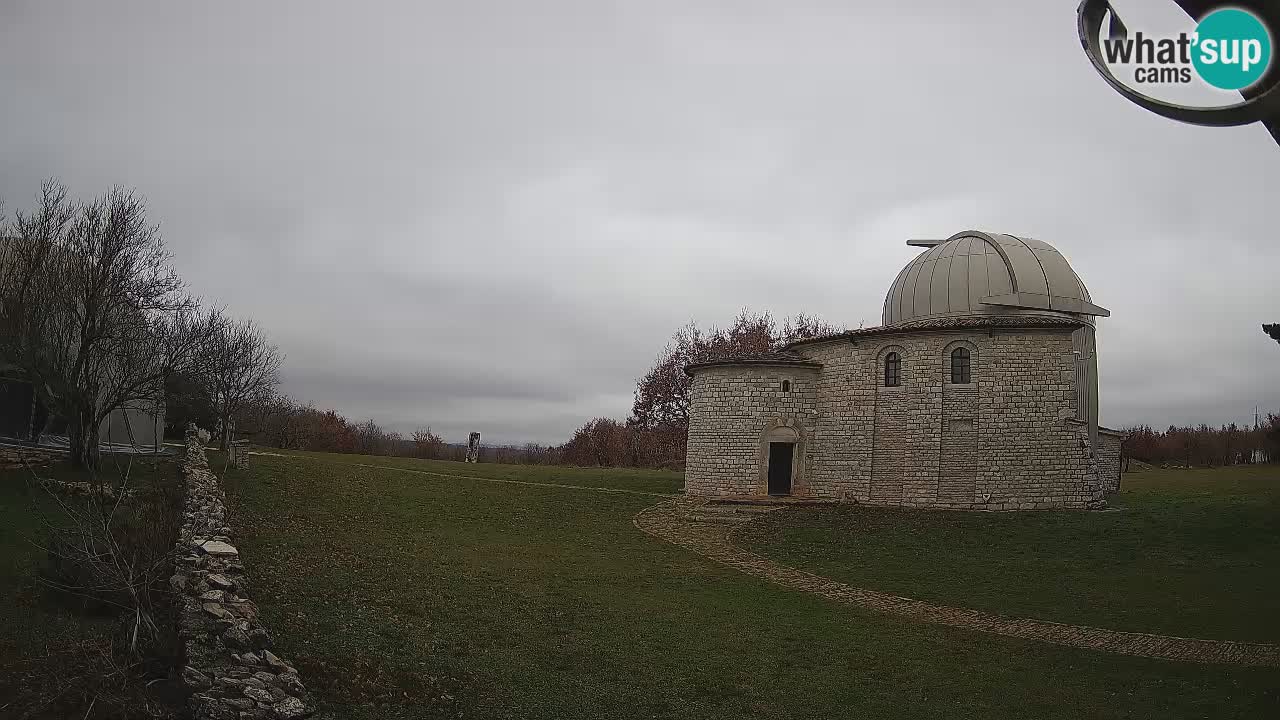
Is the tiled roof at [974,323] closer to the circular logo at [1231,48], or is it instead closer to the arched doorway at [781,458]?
the arched doorway at [781,458]

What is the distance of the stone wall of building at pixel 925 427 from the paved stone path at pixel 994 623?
718cm

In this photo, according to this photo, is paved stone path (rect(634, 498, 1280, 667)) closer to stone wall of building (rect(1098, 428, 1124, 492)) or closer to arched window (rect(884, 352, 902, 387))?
arched window (rect(884, 352, 902, 387))

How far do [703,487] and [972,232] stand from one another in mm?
12633

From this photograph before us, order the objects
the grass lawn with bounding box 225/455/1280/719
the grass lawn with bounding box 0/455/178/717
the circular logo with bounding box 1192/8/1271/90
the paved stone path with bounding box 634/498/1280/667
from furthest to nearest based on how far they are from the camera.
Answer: the paved stone path with bounding box 634/498/1280/667, the grass lawn with bounding box 225/455/1280/719, the grass lawn with bounding box 0/455/178/717, the circular logo with bounding box 1192/8/1271/90

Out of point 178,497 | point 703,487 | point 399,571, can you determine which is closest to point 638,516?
point 703,487

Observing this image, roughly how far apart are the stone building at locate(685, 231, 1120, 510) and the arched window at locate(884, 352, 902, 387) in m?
0.04

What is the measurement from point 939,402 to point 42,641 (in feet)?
68.5

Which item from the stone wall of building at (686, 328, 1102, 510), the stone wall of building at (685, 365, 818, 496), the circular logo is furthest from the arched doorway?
the circular logo

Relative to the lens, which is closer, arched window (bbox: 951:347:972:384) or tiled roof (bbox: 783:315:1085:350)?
tiled roof (bbox: 783:315:1085:350)

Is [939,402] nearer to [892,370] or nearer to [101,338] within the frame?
[892,370]

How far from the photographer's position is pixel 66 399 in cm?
1708

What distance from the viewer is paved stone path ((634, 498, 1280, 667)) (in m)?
9.33

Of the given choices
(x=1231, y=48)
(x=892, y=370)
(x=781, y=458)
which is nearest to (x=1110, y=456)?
(x=892, y=370)

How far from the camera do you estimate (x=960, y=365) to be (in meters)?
21.5
